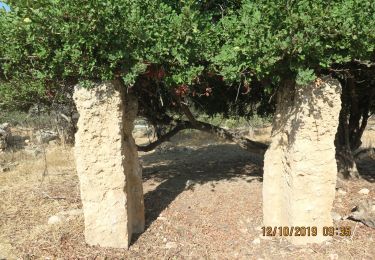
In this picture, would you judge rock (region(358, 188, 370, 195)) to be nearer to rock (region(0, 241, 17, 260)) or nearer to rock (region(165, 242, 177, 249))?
rock (region(165, 242, 177, 249))

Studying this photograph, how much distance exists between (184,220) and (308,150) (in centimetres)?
213

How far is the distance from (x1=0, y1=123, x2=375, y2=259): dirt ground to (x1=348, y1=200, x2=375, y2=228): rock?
0.09 meters

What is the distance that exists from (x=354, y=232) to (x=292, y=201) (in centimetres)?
110

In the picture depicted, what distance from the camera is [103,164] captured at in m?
4.71

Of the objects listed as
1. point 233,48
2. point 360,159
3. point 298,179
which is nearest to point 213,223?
point 298,179

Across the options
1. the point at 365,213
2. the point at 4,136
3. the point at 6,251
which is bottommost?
the point at 6,251

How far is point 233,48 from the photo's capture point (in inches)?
165

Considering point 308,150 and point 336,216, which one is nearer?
point 308,150

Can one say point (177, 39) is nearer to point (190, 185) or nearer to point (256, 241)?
point (256, 241)

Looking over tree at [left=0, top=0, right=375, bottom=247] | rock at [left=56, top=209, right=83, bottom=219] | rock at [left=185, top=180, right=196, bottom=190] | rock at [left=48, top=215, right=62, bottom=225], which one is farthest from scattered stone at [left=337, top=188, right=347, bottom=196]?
rock at [left=48, top=215, right=62, bottom=225]

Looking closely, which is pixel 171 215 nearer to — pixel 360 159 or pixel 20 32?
pixel 20 32

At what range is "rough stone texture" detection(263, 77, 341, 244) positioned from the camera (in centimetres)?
450

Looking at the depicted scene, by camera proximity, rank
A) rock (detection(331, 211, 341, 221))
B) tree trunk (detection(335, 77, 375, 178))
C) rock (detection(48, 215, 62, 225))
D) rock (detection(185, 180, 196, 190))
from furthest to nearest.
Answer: tree trunk (detection(335, 77, 375, 178)) < rock (detection(185, 180, 196, 190)) < rock (detection(48, 215, 62, 225)) < rock (detection(331, 211, 341, 221))

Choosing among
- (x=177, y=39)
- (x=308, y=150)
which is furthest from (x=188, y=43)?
(x=308, y=150)
